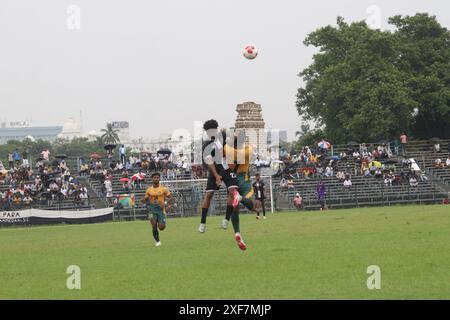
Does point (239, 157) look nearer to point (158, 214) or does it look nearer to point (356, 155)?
point (158, 214)

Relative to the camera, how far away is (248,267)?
14844 millimetres

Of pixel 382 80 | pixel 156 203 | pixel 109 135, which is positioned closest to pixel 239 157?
pixel 156 203

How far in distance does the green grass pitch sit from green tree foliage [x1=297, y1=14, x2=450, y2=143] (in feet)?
140

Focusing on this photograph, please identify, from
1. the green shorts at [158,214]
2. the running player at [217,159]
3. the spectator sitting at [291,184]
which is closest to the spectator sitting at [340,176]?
the spectator sitting at [291,184]

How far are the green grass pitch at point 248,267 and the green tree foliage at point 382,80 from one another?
140 ft

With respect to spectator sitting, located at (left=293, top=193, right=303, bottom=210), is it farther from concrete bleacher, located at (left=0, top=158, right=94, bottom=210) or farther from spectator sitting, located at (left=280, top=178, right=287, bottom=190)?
concrete bleacher, located at (left=0, top=158, right=94, bottom=210)

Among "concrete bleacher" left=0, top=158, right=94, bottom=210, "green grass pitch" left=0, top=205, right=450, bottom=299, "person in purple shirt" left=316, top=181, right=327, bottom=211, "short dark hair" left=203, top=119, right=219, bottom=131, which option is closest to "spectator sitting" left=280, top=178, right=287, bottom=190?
"person in purple shirt" left=316, top=181, right=327, bottom=211

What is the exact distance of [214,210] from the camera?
4872 cm

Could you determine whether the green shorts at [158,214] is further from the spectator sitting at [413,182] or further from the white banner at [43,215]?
the spectator sitting at [413,182]

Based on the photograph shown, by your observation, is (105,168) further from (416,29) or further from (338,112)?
(416,29)

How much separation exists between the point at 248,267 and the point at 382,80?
175 ft

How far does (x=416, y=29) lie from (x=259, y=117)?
48.2 feet
